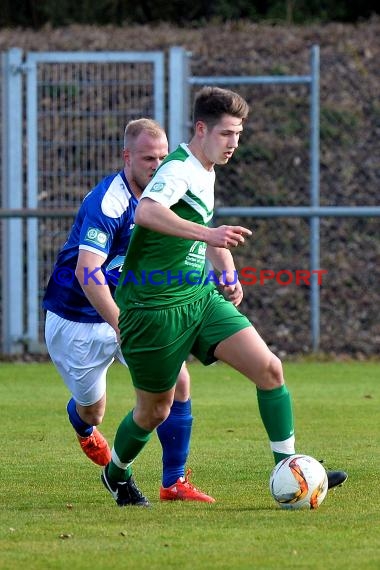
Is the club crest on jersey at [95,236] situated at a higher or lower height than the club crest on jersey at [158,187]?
lower

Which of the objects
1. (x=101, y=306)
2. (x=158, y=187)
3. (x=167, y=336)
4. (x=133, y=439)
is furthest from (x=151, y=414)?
(x=158, y=187)

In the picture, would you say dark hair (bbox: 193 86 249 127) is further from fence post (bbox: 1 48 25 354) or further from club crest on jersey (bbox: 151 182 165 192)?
fence post (bbox: 1 48 25 354)

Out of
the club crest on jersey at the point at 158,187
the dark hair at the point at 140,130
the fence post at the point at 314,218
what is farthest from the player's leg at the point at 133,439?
the fence post at the point at 314,218

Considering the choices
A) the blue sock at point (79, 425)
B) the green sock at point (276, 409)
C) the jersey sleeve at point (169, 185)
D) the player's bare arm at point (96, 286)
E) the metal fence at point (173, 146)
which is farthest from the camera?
the metal fence at point (173, 146)

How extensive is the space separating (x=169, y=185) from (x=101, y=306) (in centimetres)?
101

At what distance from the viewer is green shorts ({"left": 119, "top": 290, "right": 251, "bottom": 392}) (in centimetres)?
619

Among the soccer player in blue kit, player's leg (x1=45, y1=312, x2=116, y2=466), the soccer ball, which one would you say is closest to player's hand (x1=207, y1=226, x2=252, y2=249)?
the soccer player in blue kit

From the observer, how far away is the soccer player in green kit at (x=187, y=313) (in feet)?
20.3

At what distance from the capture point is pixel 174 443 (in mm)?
6711

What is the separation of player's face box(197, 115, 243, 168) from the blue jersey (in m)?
0.90

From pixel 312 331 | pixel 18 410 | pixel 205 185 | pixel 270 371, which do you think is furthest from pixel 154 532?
pixel 312 331

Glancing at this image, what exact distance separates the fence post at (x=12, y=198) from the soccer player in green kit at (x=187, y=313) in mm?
8107

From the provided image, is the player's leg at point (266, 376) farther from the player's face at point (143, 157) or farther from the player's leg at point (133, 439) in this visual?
the player's face at point (143, 157)

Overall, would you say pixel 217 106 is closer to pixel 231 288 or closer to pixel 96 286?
pixel 231 288
